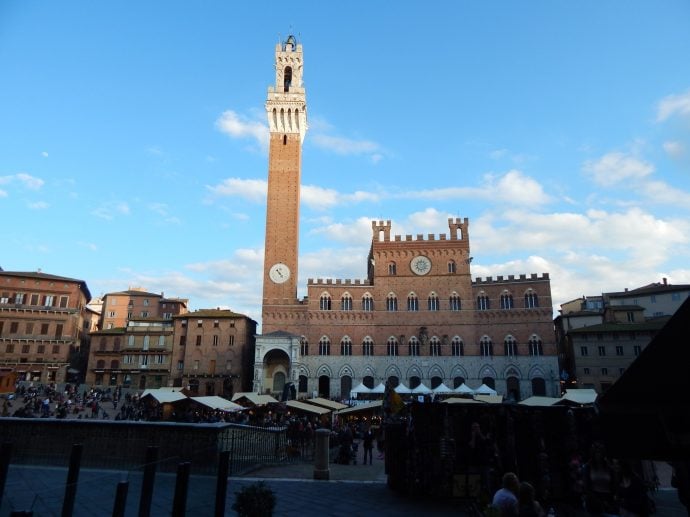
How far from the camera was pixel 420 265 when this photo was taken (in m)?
44.3

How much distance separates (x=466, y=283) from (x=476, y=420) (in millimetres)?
34886

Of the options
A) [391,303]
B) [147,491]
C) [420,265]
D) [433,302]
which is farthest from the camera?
[420,265]

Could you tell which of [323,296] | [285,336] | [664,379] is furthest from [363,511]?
[323,296]

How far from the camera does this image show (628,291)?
48375mm

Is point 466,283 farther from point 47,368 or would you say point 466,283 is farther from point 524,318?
point 47,368

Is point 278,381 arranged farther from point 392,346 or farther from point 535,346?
point 535,346

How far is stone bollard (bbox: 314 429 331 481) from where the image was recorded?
1163 centimetres

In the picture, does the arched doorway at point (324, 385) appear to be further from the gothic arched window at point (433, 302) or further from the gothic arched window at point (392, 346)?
the gothic arched window at point (433, 302)

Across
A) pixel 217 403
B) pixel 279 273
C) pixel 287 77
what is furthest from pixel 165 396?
pixel 287 77

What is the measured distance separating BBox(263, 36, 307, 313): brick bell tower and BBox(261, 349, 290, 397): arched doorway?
14.2 feet

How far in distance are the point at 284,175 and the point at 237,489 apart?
133ft

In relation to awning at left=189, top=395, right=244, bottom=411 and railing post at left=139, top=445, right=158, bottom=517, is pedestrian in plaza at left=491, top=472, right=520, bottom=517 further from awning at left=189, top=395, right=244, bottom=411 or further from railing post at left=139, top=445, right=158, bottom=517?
awning at left=189, top=395, right=244, bottom=411

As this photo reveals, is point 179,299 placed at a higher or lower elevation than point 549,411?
higher

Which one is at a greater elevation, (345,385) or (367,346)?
(367,346)
